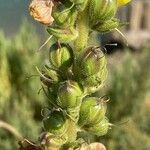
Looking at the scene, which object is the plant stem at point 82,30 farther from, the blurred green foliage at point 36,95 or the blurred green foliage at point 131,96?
the blurred green foliage at point 131,96

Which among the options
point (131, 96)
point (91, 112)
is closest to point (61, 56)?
point (91, 112)

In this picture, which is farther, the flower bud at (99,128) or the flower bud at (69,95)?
the flower bud at (99,128)

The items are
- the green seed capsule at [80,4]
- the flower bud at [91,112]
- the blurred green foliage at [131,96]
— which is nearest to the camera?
the green seed capsule at [80,4]

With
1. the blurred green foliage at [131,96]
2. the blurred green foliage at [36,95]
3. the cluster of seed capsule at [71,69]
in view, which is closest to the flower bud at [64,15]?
the cluster of seed capsule at [71,69]

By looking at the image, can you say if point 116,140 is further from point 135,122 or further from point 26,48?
point 26,48

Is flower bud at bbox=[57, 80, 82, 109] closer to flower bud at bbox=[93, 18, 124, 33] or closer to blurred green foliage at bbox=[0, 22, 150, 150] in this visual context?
flower bud at bbox=[93, 18, 124, 33]

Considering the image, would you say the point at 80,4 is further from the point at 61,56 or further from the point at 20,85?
the point at 20,85
